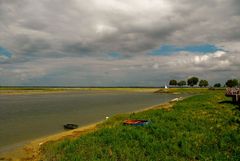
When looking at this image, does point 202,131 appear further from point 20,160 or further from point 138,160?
point 20,160

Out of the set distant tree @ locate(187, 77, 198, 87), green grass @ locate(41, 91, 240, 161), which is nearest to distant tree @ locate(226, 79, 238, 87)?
distant tree @ locate(187, 77, 198, 87)

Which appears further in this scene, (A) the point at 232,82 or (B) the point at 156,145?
(A) the point at 232,82

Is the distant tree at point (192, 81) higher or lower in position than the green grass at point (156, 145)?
higher

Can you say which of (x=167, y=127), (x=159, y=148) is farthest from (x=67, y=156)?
(x=167, y=127)

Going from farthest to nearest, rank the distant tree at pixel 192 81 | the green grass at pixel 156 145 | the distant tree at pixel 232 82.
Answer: the distant tree at pixel 192 81
the distant tree at pixel 232 82
the green grass at pixel 156 145

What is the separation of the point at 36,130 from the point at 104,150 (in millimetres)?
14818

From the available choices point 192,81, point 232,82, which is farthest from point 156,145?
point 192,81

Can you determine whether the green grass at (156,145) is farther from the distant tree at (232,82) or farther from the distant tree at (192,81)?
the distant tree at (192,81)

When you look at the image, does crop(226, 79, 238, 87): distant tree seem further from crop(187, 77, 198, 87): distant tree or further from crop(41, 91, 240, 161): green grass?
crop(41, 91, 240, 161): green grass

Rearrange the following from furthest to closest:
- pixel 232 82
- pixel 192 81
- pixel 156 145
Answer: pixel 192 81 → pixel 232 82 → pixel 156 145

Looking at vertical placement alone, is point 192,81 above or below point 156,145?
above

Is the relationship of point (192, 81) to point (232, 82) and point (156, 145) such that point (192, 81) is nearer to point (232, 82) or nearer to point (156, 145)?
point (232, 82)

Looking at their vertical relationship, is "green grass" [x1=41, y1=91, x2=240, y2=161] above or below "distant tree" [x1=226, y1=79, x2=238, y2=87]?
below

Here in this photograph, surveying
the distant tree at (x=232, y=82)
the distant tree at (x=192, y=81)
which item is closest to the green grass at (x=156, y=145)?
the distant tree at (x=232, y=82)
